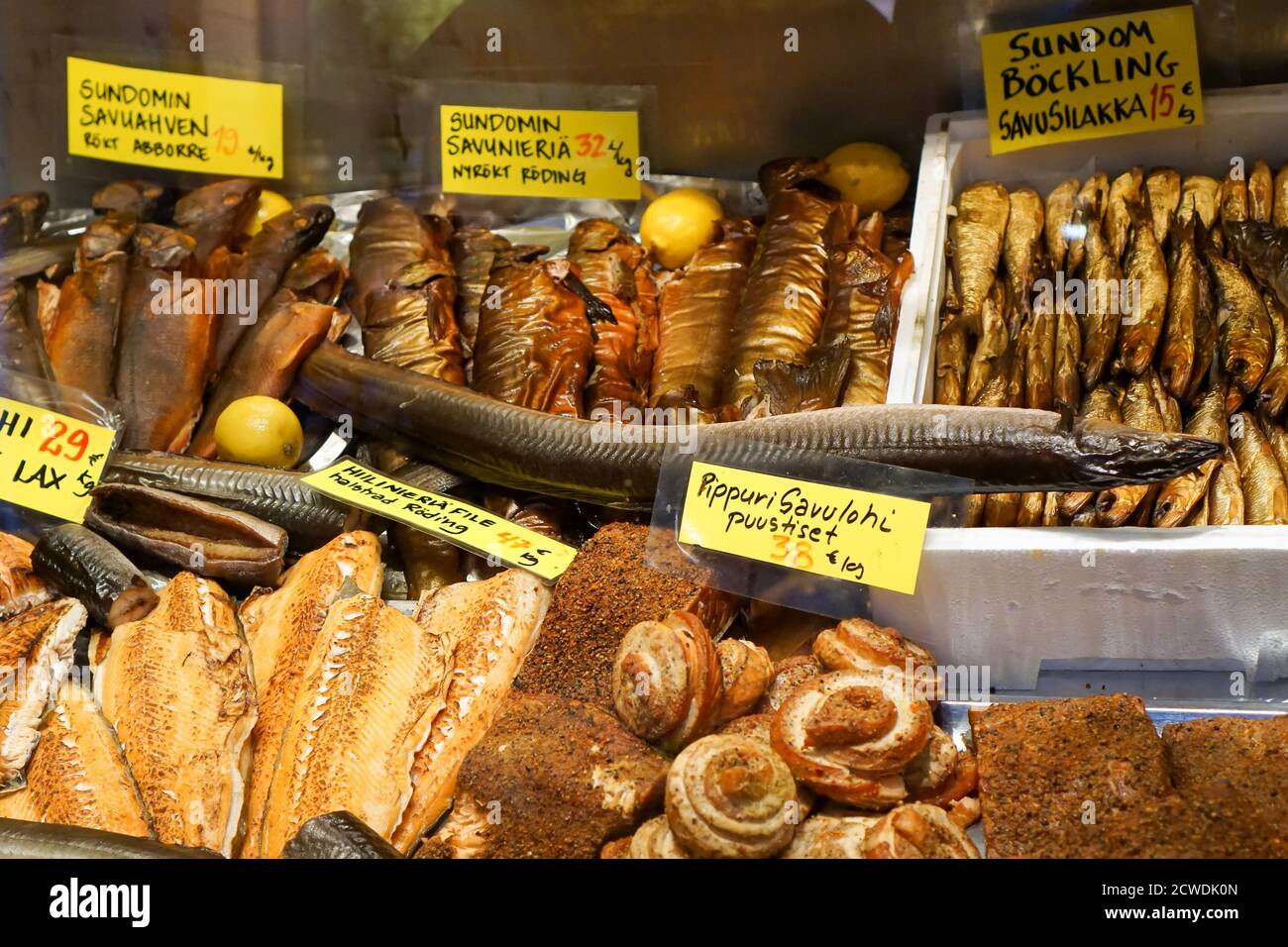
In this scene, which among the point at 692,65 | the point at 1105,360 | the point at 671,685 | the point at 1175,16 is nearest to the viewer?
the point at 671,685

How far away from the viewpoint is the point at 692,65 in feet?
12.5

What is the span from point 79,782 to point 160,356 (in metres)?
1.61

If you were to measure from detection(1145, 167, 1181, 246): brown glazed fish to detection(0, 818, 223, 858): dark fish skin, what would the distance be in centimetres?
281

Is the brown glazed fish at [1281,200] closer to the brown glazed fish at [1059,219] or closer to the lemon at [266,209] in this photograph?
the brown glazed fish at [1059,219]

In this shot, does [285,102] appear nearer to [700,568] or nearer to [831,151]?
[831,151]

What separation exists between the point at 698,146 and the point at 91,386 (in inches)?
78.9

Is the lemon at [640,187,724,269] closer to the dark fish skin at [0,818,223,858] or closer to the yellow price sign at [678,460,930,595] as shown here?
the yellow price sign at [678,460,930,595]

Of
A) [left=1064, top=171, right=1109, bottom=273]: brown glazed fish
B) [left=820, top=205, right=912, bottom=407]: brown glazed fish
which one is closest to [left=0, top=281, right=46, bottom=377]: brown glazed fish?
[left=820, top=205, right=912, bottom=407]: brown glazed fish

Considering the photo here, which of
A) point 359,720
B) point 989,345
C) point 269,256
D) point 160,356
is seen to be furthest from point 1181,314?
point 160,356

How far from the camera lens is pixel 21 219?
13.0 ft

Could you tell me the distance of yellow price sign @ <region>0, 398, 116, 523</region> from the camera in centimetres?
305

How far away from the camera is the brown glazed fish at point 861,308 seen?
3.09 meters

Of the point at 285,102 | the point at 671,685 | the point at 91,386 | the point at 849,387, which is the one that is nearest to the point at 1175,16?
the point at 849,387

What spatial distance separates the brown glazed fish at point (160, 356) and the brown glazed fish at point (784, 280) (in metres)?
1.53
